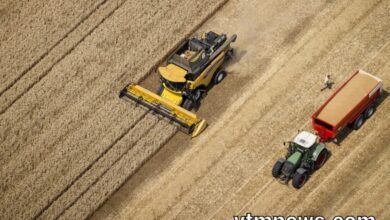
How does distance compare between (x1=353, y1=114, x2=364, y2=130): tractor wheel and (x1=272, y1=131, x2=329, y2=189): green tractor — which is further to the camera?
(x1=353, y1=114, x2=364, y2=130): tractor wheel

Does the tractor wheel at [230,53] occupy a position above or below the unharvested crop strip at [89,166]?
above

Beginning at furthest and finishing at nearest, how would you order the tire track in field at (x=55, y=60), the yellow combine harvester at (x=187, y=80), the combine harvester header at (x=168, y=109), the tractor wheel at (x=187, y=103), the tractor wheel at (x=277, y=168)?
1. the tire track in field at (x=55, y=60)
2. the tractor wheel at (x=187, y=103)
3. the yellow combine harvester at (x=187, y=80)
4. the combine harvester header at (x=168, y=109)
5. the tractor wheel at (x=277, y=168)

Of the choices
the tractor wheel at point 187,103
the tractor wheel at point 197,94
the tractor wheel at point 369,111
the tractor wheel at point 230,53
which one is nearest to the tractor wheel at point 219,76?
the tractor wheel at point 230,53

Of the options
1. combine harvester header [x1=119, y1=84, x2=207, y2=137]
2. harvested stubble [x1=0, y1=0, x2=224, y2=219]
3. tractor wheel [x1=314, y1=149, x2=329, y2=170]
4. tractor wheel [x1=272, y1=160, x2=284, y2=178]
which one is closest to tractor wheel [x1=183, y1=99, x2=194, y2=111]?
combine harvester header [x1=119, y1=84, x2=207, y2=137]

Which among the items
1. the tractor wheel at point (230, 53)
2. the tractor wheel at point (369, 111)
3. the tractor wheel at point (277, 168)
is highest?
the tractor wheel at point (369, 111)

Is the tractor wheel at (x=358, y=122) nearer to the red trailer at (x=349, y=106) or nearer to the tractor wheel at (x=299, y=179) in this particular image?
the red trailer at (x=349, y=106)

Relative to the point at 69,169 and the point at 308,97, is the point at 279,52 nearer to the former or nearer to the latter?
the point at 308,97

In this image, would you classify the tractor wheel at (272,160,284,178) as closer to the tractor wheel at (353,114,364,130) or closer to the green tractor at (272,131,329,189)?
the green tractor at (272,131,329,189)
